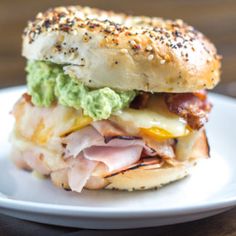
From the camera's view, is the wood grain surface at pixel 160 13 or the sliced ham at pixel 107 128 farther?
the wood grain surface at pixel 160 13

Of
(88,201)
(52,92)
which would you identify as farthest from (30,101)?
(88,201)

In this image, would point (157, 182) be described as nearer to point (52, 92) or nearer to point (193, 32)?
point (52, 92)

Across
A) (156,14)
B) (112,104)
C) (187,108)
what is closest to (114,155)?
(112,104)

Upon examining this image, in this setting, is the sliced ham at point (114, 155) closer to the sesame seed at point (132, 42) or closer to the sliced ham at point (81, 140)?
the sliced ham at point (81, 140)

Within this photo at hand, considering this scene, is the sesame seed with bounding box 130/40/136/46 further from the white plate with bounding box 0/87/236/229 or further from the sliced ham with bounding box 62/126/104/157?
the white plate with bounding box 0/87/236/229

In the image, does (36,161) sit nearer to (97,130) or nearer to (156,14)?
(97,130)

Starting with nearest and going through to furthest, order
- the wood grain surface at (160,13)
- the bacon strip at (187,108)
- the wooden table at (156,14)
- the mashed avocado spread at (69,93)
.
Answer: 1. the wooden table at (156,14)
2. the mashed avocado spread at (69,93)
3. the bacon strip at (187,108)
4. the wood grain surface at (160,13)

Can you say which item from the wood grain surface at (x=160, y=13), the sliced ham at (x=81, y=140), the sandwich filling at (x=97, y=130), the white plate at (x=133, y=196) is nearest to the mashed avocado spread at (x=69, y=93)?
the sandwich filling at (x=97, y=130)
